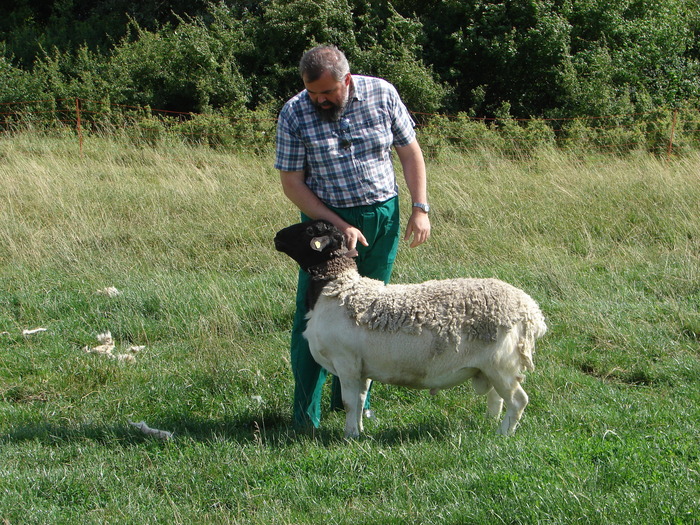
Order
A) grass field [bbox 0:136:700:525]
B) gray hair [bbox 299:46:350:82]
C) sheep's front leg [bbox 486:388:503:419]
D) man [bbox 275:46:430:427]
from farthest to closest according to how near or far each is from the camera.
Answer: sheep's front leg [bbox 486:388:503:419]
man [bbox 275:46:430:427]
gray hair [bbox 299:46:350:82]
grass field [bbox 0:136:700:525]

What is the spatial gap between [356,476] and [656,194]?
7.48 m

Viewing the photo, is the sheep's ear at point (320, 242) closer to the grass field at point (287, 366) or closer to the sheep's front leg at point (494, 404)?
the grass field at point (287, 366)

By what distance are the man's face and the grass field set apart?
2014 millimetres

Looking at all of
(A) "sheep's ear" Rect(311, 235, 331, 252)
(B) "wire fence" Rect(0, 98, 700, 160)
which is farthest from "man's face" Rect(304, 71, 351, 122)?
(B) "wire fence" Rect(0, 98, 700, 160)

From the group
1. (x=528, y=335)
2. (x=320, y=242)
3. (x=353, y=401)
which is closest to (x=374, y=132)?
(x=320, y=242)

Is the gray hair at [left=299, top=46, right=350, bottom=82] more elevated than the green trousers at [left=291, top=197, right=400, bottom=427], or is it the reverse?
the gray hair at [left=299, top=46, right=350, bottom=82]

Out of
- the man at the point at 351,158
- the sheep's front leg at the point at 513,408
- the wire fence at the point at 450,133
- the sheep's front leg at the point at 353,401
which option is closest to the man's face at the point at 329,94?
the man at the point at 351,158

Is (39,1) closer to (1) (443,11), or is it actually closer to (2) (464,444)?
(1) (443,11)

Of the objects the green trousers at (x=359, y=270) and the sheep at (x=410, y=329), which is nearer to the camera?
the sheep at (x=410, y=329)

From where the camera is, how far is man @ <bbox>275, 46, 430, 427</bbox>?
4363mm

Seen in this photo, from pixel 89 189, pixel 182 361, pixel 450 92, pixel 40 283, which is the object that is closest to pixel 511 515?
pixel 182 361

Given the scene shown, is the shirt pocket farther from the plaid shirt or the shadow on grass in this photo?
the shadow on grass

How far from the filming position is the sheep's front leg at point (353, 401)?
441cm

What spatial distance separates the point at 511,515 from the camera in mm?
3377
